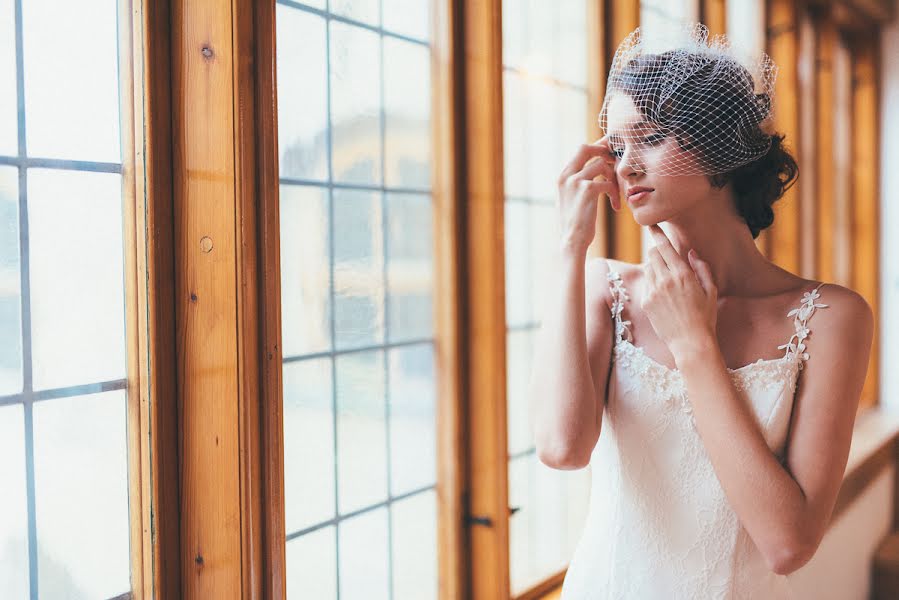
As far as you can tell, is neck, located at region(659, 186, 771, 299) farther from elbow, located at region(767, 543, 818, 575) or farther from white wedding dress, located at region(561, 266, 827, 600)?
elbow, located at region(767, 543, 818, 575)

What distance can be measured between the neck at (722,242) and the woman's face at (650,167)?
0.24 ft

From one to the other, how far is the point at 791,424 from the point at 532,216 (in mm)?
1068

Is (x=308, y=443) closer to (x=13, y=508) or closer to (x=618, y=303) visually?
(x=13, y=508)

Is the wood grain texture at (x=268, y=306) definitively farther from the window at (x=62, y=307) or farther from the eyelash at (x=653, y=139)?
the eyelash at (x=653, y=139)

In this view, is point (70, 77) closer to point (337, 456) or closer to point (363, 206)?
point (363, 206)

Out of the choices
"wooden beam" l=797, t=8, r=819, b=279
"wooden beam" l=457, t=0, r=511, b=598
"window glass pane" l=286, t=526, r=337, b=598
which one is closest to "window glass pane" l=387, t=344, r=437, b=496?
"wooden beam" l=457, t=0, r=511, b=598

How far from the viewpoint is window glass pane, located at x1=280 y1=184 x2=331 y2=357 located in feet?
4.66

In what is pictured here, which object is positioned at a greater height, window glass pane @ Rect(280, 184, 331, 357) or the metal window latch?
window glass pane @ Rect(280, 184, 331, 357)

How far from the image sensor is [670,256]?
123cm

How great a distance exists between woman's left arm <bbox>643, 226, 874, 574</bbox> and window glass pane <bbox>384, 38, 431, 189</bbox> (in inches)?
28.5

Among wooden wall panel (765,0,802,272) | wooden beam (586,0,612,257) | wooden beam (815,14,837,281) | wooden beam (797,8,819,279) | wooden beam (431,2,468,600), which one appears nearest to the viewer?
wooden beam (431,2,468,600)

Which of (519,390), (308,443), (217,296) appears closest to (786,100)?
(519,390)

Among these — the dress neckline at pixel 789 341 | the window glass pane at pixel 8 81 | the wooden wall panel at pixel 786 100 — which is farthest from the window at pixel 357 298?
the wooden wall panel at pixel 786 100

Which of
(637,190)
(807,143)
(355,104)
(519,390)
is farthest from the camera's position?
(807,143)
